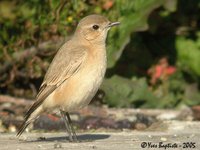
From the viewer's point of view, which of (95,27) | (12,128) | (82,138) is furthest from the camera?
(12,128)

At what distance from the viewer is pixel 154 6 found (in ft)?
Answer: 39.6

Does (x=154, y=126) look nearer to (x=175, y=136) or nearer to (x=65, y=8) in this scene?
(x=175, y=136)

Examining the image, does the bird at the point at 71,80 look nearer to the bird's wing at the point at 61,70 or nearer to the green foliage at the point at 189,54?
the bird's wing at the point at 61,70

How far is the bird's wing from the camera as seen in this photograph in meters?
9.24

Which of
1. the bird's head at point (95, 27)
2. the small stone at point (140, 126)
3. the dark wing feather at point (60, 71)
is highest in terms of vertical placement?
the bird's head at point (95, 27)

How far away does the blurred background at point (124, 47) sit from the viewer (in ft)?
39.1

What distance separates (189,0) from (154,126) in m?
Answer: 3.24

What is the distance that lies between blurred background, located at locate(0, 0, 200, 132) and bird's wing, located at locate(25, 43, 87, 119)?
2368mm

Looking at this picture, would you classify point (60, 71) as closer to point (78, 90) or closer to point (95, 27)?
point (78, 90)

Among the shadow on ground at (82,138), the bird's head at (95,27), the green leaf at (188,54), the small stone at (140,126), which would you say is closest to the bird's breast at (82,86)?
the shadow on ground at (82,138)

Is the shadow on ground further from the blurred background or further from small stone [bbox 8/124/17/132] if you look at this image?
the blurred background

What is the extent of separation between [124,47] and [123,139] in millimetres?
2840

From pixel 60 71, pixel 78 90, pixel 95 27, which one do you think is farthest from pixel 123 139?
pixel 95 27

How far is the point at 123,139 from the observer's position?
9.35 m
